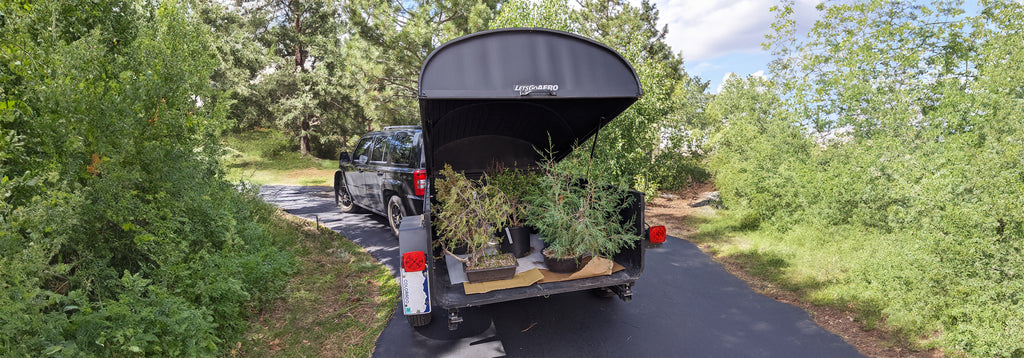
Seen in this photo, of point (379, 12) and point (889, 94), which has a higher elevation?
point (379, 12)

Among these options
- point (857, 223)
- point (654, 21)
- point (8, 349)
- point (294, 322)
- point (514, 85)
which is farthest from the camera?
point (654, 21)

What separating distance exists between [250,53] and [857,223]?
79.2 feet

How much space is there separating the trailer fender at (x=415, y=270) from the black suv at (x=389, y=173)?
2029 mm

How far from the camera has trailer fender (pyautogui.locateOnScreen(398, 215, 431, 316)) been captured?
3330mm

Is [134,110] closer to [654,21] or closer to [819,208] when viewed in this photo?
[819,208]

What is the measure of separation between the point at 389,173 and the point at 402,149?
53 cm

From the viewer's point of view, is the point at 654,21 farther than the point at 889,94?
Yes

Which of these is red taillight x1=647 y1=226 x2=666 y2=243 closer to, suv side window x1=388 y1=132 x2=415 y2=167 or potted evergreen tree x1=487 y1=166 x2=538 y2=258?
potted evergreen tree x1=487 y1=166 x2=538 y2=258

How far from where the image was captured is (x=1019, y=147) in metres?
3.67

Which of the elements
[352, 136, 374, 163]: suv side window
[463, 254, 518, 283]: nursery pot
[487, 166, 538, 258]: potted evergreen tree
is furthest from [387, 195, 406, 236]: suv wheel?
[463, 254, 518, 283]: nursery pot

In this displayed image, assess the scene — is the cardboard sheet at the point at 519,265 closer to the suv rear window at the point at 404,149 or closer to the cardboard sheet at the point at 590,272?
the cardboard sheet at the point at 590,272

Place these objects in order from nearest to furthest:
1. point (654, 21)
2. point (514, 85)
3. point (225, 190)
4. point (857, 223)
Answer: point (514, 85) → point (225, 190) → point (857, 223) → point (654, 21)

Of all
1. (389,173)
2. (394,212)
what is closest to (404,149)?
(389,173)

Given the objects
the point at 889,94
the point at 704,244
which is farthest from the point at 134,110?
the point at 889,94
